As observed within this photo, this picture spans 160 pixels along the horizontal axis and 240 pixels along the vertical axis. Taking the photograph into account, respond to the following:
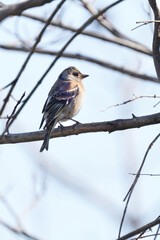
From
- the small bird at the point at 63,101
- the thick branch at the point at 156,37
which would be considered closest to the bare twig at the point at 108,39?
the small bird at the point at 63,101

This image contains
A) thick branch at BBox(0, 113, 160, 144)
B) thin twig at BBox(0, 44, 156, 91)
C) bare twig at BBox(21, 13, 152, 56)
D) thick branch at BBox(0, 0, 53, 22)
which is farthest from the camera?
thin twig at BBox(0, 44, 156, 91)

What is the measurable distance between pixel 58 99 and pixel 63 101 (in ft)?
0.40

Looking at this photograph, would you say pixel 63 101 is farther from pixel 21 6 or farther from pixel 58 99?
pixel 21 6

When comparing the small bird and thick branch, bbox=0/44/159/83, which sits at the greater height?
thick branch, bbox=0/44/159/83

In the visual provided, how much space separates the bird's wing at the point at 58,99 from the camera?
7256mm

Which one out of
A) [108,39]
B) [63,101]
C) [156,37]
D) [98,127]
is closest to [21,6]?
[156,37]

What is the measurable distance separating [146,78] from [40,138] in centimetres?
386

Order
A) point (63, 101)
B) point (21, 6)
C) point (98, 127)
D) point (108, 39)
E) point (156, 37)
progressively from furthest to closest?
point (108, 39) → point (63, 101) → point (98, 127) → point (156, 37) → point (21, 6)

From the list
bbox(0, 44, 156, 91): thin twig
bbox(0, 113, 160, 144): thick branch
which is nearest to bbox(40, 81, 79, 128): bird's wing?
bbox(0, 44, 156, 91): thin twig

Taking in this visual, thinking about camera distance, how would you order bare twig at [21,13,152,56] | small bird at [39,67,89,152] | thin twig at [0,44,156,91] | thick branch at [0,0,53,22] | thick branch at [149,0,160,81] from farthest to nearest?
1. thin twig at [0,44,156,91]
2. bare twig at [21,13,152,56]
3. small bird at [39,67,89,152]
4. thick branch at [149,0,160,81]
5. thick branch at [0,0,53,22]

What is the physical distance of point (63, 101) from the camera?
7.72 metres

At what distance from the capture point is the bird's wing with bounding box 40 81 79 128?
23.8ft

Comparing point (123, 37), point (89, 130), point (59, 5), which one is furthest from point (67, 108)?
point (59, 5)

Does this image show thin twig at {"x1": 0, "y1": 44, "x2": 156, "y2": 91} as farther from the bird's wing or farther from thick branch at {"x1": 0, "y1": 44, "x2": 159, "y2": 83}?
the bird's wing
